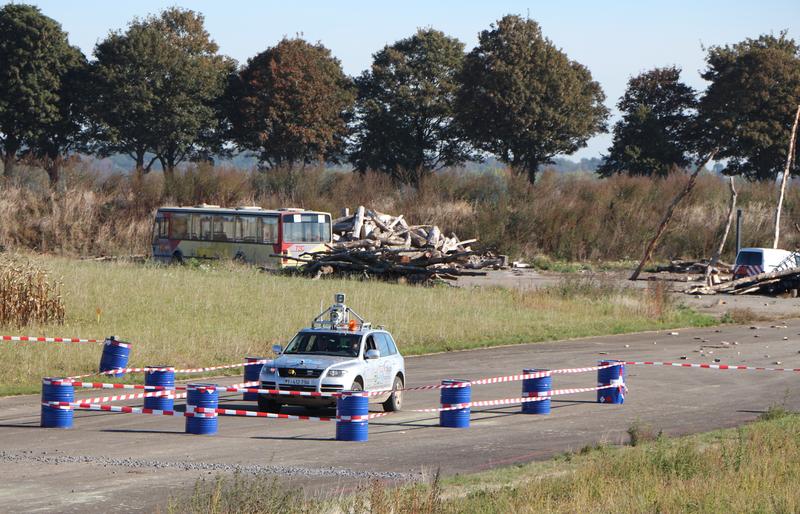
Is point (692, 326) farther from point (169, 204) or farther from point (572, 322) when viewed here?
point (169, 204)

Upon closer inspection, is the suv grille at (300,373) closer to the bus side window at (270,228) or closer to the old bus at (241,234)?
the old bus at (241,234)

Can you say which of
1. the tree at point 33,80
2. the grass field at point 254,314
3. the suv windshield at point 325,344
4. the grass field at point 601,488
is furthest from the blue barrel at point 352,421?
the tree at point 33,80

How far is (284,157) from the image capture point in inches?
3339

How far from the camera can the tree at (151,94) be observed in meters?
76.2

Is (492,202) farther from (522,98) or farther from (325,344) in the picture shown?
(325,344)

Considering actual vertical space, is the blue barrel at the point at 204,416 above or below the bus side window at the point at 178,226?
below

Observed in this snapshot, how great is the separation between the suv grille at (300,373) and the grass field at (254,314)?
566 centimetres

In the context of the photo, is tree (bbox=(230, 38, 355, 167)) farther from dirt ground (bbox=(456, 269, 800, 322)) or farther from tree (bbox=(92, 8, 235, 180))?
dirt ground (bbox=(456, 269, 800, 322))

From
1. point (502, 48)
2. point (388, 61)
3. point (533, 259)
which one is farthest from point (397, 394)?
point (388, 61)

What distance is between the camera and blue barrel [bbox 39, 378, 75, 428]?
1667 cm

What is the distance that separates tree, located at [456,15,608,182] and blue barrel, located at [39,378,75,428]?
6534cm

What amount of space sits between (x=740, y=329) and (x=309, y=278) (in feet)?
58.4

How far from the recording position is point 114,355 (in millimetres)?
22109

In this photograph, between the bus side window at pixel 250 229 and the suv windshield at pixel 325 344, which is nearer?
the suv windshield at pixel 325 344
